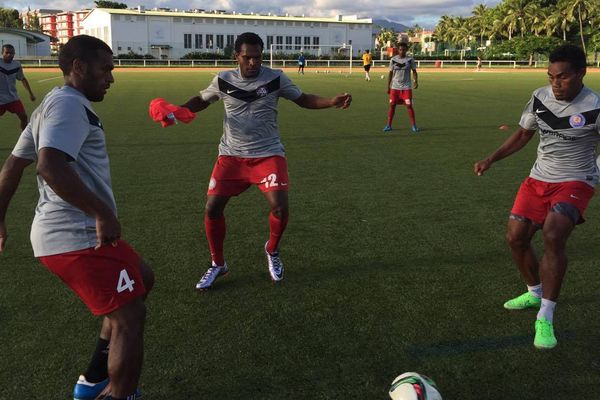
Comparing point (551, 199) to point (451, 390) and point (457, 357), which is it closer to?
point (457, 357)

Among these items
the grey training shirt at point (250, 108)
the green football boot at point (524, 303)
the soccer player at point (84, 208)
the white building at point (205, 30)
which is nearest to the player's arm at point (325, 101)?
the grey training shirt at point (250, 108)

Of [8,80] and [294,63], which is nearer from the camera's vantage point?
[8,80]

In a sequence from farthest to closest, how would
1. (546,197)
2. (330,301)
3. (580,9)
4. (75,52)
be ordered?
1. (580,9)
2. (330,301)
3. (546,197)
4. (75,52)

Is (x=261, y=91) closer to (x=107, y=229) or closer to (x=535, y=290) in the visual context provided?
(x=107, y=229)

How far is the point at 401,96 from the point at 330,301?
31.8ft

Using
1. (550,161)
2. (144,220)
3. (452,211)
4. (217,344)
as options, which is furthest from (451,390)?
(144,220)

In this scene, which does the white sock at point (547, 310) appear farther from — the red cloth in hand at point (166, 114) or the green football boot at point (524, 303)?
the red cloth in hand at point (166, 114)

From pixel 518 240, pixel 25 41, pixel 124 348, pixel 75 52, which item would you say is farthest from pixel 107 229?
pixel 25 41

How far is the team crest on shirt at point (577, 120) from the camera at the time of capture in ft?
11.7

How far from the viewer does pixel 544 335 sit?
3402 millimetres

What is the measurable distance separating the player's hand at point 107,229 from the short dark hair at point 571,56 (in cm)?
300

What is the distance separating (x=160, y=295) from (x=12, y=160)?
192cm

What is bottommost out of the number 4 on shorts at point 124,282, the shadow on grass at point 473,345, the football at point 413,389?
the shadow on grass at point 473,345

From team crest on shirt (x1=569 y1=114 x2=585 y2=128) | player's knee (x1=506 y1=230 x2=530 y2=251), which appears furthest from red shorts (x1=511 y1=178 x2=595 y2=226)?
team crest on shirt (x1=569 y1=114 x2=585 y2=128)
